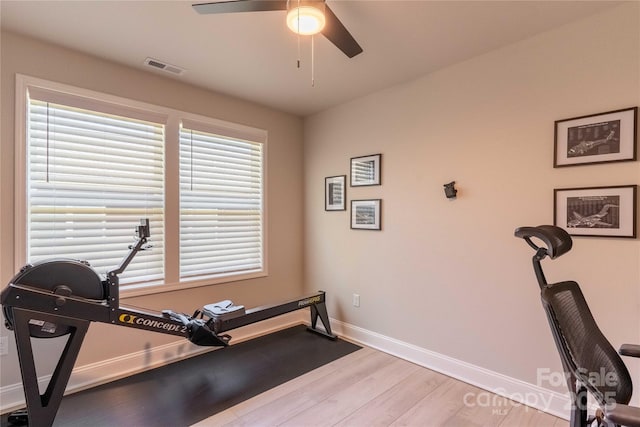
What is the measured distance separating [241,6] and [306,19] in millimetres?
331

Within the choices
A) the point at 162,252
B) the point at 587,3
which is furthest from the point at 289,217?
the point at 587,3

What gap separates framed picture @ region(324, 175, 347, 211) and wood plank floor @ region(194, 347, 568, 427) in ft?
5.46

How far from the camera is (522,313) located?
2.19 meters

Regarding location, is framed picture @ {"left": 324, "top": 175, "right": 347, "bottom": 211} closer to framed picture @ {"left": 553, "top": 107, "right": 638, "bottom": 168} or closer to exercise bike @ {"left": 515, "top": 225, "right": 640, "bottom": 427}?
framed picture @ {"left": 553, "top": 107, "right": 638, "bottom": 168}

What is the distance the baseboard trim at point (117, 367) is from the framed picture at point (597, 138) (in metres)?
3.19

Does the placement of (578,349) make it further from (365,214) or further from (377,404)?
(365,214)

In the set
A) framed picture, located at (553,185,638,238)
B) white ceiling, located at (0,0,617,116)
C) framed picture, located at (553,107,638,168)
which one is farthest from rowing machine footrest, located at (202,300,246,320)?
framed picture, located at (553,107,638,168)

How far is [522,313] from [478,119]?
148 centimetres

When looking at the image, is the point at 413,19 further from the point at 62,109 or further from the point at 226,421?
the point at 226,421

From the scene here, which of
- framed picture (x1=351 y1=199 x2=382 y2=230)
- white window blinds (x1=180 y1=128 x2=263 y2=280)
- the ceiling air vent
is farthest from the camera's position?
framed picture (x1=351 y1=199 x2=382 y2=230)

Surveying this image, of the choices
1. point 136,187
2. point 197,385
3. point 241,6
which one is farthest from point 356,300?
point 241,6

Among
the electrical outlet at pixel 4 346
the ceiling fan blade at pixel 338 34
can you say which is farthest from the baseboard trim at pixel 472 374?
the electrical outlet at pixel 4 346

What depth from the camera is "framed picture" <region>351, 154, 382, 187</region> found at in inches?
122

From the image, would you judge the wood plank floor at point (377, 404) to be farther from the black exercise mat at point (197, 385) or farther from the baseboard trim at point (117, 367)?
the baseboard trim at point (117, 367)
